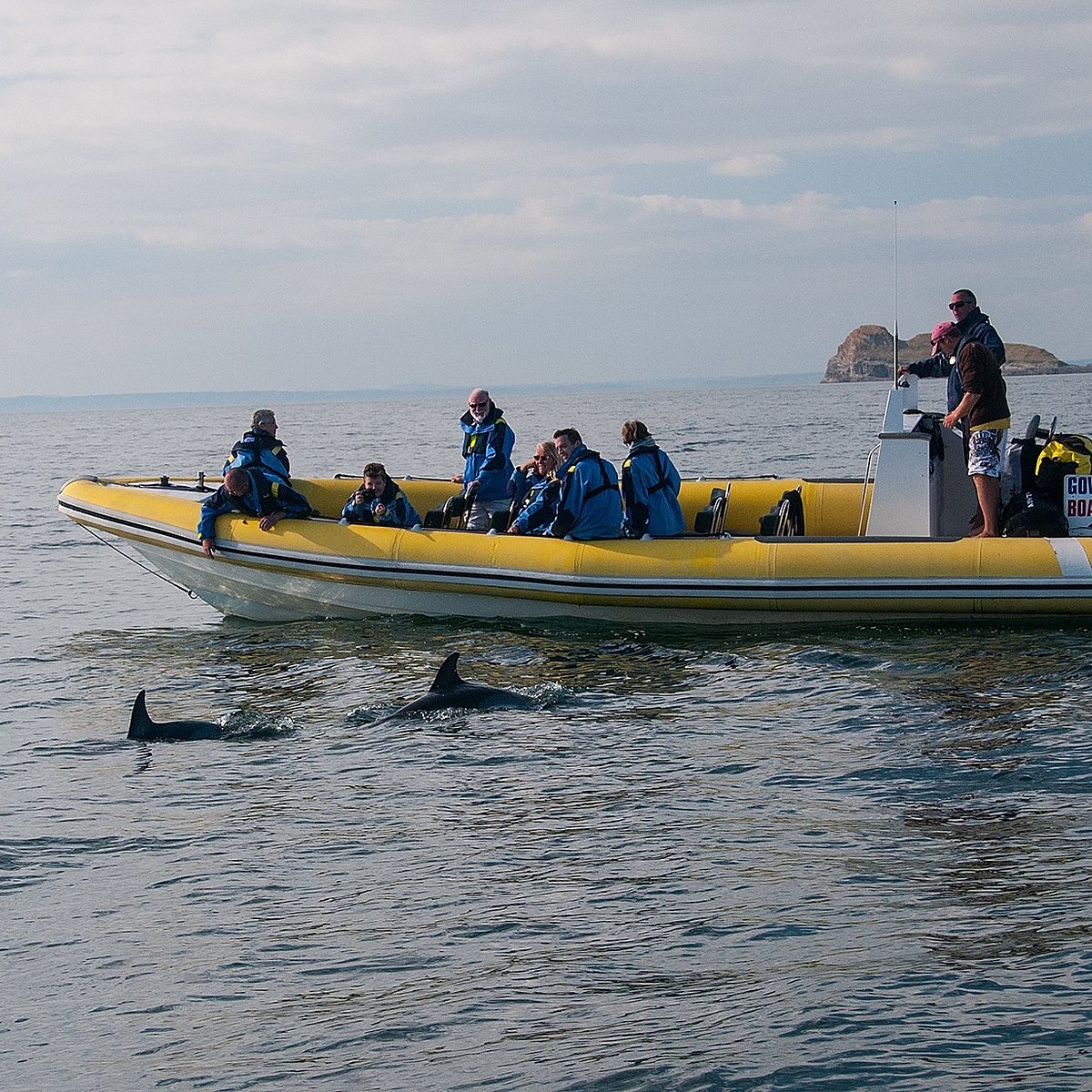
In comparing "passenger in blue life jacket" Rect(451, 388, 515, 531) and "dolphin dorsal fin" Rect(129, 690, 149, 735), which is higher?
"passenger in blue life jacket" Rect(451, 388, 515, 531)

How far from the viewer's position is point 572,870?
5.64m

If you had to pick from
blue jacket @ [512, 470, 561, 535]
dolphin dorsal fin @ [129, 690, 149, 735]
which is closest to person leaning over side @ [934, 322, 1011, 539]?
blue jacket @ [512, 470, 561, 535]

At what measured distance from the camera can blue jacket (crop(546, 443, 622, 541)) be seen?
33.4 feet

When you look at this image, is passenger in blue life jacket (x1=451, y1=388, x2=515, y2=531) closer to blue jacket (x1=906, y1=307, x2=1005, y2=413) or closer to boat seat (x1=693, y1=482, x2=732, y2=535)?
boat seat (x1=693, y1=482, x2=732, y2=535)

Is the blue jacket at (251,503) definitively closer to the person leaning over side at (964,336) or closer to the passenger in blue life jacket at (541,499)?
the passenger in blue life jacket at (541,499)

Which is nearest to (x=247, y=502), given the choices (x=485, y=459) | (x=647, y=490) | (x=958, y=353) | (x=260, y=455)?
(x=260, y=455)

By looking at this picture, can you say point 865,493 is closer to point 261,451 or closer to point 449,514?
point 449,514

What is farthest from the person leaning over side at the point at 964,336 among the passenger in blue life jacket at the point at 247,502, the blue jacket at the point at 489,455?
the passenger in blue life jacket at the point at 247,502

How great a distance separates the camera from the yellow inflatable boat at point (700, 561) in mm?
9438

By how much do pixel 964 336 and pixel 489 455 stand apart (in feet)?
12.1

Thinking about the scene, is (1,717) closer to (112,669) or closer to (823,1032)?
(112,669)

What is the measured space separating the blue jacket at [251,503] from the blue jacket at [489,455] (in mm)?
1381

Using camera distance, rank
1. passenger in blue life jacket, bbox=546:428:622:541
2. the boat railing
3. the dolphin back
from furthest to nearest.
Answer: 1. the boat railing
2. passenger in blue life jacket, bbox=546:428:622:541
3. the dolphin back

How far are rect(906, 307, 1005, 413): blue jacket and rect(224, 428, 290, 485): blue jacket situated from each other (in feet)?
15.9
